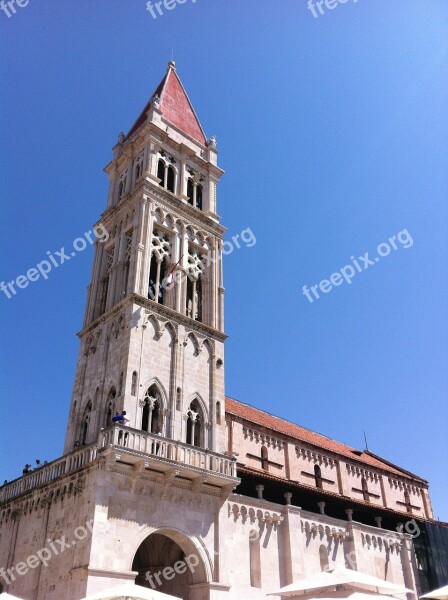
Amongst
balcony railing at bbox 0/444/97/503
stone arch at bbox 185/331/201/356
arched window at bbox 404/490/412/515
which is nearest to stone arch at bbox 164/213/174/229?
stone arch at bbox 185/331/201/356

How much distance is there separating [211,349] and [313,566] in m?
10.7

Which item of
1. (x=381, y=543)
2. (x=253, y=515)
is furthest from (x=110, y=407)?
(x=381, y=543)

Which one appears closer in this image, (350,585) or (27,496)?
(350,585)

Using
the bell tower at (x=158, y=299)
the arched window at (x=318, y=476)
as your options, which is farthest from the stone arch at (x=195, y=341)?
the arched window at (x=318, y=476)

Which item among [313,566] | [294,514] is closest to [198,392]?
[294,514]

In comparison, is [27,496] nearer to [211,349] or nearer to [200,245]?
[211,349]

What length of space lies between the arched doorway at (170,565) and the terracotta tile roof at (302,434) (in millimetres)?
7307

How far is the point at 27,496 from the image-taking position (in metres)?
22.0

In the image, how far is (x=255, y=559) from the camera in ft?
73.8

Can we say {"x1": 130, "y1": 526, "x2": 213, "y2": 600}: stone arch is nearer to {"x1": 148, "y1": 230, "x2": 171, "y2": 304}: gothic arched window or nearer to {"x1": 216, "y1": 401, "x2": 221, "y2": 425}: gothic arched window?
{"x1": 216, "y1": 401, "x2": 221, "y2": 425}: gothic arched window

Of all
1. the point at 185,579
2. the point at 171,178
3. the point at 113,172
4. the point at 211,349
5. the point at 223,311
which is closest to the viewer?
the point at 185,579

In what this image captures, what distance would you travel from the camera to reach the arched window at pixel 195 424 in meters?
23.2

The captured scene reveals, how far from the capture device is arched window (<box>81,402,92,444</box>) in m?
23.5

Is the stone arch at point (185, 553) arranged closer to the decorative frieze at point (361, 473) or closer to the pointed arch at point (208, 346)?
the pointed arch at point (208, 346)
